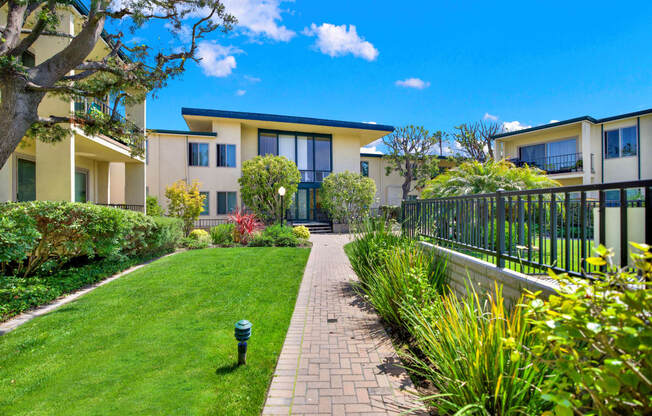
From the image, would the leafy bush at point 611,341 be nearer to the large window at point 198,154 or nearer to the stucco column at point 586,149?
the large window at point 198,154

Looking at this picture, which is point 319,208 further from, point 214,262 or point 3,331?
point 3,331

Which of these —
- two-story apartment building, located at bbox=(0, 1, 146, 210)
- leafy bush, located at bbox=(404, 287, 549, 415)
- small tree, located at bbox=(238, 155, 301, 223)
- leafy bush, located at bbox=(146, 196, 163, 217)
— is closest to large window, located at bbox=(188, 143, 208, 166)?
leafy bush, located at bbox=(146, 196, 163, 217)

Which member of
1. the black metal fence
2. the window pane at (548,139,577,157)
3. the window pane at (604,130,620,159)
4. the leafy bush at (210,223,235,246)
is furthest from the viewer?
the window pane at (548,139,577,157)

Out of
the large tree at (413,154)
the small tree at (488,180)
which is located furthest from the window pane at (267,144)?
the small tree at (488,180)

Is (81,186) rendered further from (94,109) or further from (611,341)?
(611,341)

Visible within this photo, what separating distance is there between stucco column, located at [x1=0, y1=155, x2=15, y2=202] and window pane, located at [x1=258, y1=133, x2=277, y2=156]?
43.8 feet

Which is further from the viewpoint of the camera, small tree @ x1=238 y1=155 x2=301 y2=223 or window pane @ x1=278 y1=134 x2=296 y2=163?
window pane @ x1=278 y1=134 x2=296 y2=163

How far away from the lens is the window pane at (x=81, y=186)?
1354cm

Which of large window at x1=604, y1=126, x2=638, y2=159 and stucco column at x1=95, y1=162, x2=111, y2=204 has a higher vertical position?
large window at x1=604, y1=126, x2=638, y2=159

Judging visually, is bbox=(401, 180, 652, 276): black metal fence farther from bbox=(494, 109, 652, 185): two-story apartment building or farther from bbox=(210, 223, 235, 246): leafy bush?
bbox=(494, 109, 652, 185): two-story apartment building

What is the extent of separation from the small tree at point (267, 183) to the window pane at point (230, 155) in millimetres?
2622

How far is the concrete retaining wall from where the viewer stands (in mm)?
2703

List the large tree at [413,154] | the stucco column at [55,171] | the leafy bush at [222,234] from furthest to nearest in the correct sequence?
1. the large tree at [413,154]
2. the leafy bush at [222,234]
3. the stucco column at [55,171]

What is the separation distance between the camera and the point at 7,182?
31.7 ft
